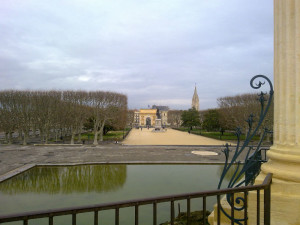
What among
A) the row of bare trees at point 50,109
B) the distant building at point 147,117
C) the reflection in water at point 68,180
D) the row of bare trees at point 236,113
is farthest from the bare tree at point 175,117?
the reflection in water at point 68,180

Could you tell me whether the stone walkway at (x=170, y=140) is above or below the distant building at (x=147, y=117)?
below

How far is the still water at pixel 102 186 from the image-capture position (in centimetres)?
661

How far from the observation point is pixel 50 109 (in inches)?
953

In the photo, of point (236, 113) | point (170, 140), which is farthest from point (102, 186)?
point (236, 113)

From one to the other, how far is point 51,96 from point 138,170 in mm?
17672

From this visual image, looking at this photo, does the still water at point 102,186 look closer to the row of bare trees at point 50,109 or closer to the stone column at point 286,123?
the stone column at point 286,123

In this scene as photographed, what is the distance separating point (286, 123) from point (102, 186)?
25.4 feet

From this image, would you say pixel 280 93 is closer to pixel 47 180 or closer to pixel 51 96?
pixel 47 180

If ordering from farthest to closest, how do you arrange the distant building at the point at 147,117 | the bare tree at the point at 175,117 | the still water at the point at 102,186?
the distant building at the point at 147,117, the bare tree at the point at 175,117, the still water at the point at 102,186

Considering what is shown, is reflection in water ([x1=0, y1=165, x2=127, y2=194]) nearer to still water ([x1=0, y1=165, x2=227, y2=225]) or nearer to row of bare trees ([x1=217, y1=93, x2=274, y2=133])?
still water ([x1=0, y1=165, x2=227, y2=225])

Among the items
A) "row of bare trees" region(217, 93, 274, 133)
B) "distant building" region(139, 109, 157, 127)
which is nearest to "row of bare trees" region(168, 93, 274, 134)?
"row of bare trees" region(217, 93, 274, 133)

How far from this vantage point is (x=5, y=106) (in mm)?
24328

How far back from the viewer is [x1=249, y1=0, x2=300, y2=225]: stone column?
2.38 metres

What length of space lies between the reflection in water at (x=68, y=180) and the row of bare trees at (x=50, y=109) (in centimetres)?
1216
